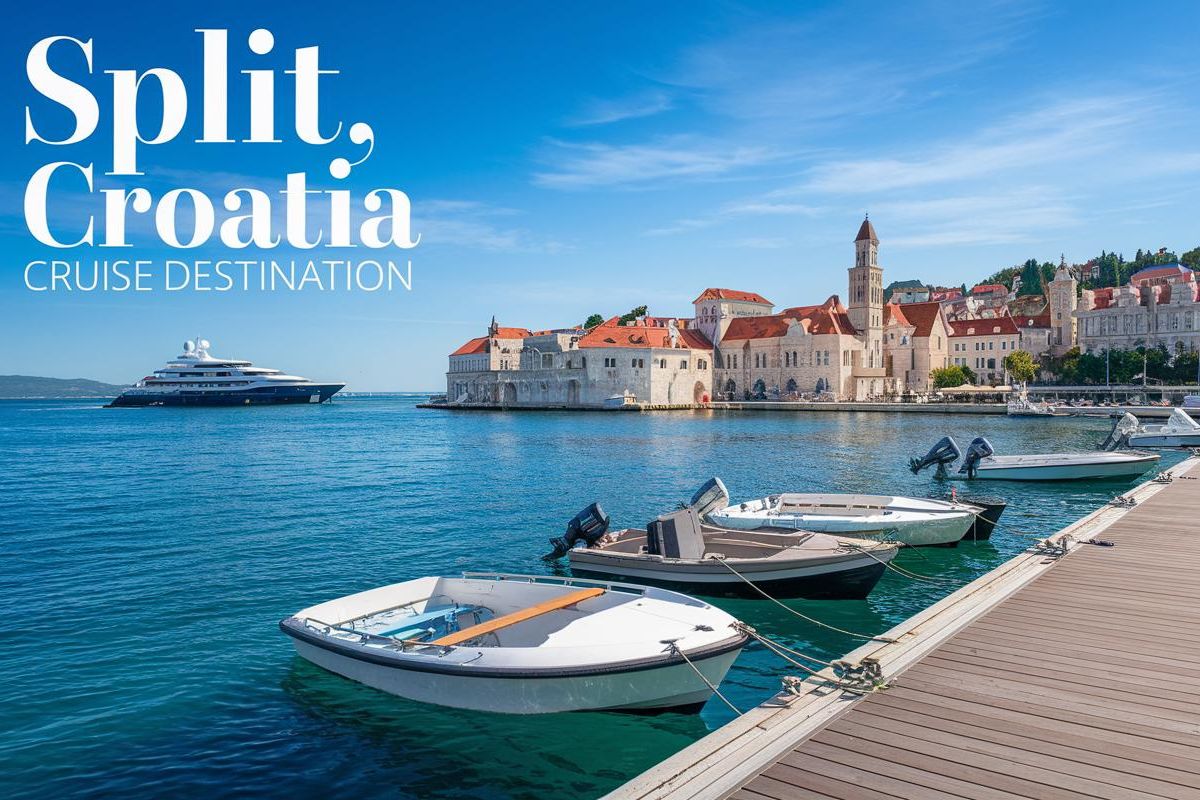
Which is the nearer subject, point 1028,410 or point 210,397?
point 1028,410

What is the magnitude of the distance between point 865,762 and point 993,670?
8.40 ft

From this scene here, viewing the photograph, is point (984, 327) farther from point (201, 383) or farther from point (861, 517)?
point (201, 383)

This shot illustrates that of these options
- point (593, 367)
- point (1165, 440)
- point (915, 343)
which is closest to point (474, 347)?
point (593, 367)

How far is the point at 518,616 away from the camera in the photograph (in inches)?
372

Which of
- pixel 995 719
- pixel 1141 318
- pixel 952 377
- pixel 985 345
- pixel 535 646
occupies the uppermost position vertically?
pixel 1141 318

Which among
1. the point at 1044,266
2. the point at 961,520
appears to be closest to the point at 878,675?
the point at 961,520

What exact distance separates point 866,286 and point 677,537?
331ft

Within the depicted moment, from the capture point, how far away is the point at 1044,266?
170 m

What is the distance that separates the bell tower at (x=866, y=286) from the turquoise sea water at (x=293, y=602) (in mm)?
71330

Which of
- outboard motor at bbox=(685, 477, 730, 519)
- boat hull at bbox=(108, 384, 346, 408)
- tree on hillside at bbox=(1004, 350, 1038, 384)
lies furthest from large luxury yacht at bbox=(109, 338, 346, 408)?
outboard motor at bbox=(685, 477, 730, 519)

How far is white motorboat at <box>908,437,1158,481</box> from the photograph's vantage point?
28.7 m

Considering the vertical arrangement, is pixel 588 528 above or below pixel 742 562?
above

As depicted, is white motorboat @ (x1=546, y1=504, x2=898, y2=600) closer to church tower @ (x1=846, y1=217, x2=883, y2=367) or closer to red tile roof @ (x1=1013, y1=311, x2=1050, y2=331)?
church tower @ (x1=846, y1=217, x2=883, y2=367)

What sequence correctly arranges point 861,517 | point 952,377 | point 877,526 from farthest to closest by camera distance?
point 952,377 < point 861,517 < point 877,526
